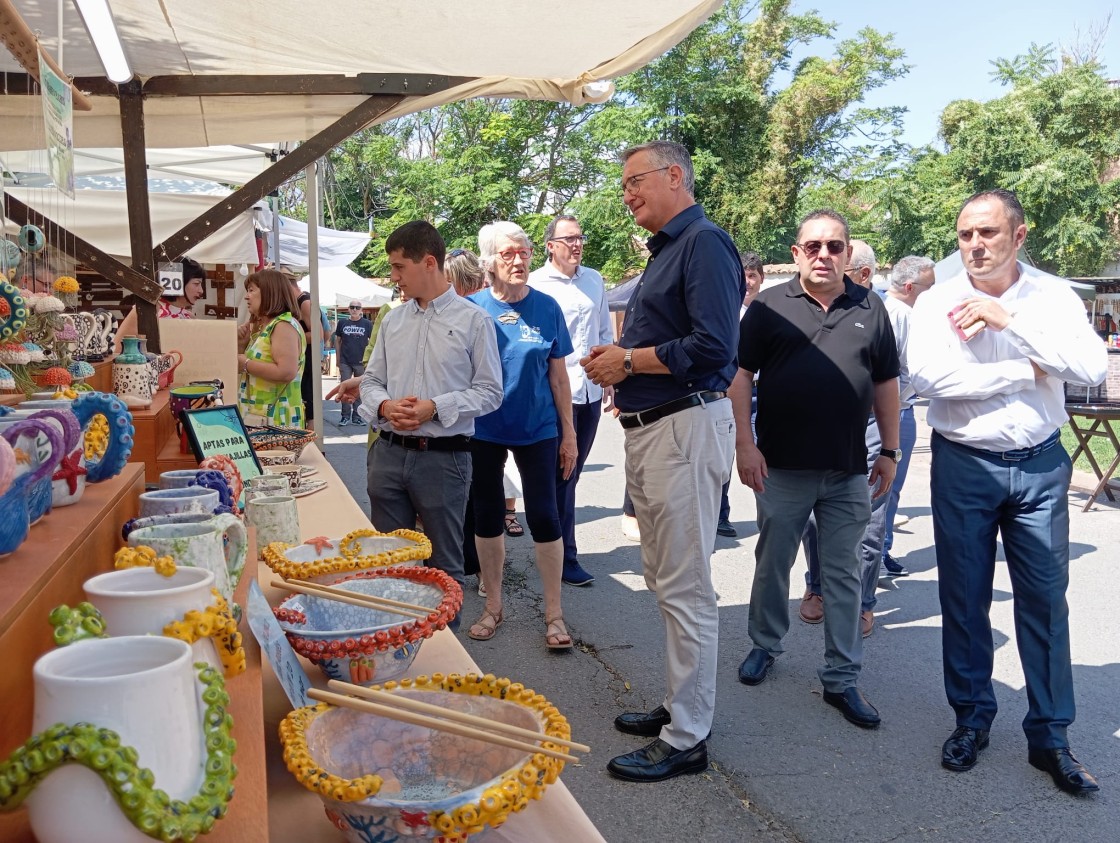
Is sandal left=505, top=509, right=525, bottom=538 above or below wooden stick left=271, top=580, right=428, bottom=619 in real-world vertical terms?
below

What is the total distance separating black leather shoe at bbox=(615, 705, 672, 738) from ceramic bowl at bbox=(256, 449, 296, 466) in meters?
1.71

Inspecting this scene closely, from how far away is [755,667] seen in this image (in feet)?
12.8

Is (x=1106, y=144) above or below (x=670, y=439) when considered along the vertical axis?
above

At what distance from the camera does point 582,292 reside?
18.8ft

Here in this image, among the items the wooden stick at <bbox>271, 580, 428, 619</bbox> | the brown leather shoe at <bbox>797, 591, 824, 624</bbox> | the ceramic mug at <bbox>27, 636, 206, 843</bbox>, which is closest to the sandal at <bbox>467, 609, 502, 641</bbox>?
A: the brown leather shoe at <bbox>797, 591, 824, 624</bbox>

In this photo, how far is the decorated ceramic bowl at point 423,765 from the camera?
108 centimetres

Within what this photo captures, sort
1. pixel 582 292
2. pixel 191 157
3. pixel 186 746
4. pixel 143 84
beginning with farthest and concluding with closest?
pixel 191 157, pixel 582 292, pixel 143 84, pixel 186 746

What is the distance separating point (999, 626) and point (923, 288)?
2272 mm

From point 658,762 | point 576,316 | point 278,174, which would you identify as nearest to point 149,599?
point 658,762

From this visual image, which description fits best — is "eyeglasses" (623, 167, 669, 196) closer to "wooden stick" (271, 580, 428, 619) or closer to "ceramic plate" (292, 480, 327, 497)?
"ceramic plate" (292, 480, 327, 497)

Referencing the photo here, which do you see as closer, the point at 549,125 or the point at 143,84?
the point at 143,84

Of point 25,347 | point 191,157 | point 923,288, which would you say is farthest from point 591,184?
point 25,347

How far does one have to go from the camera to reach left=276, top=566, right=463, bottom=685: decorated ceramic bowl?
1.57 metres

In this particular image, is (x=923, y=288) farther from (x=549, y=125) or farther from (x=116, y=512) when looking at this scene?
(x=549, y=125)
